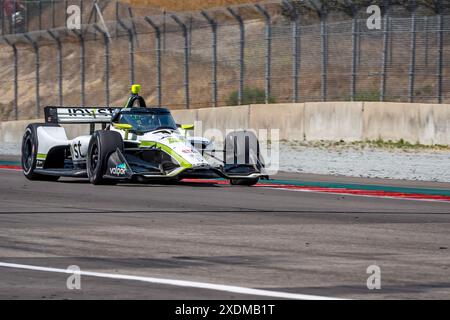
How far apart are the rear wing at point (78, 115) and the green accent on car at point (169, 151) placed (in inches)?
88.5

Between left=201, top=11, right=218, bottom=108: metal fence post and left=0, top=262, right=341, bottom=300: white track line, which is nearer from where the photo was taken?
left=0, top=262, right=341, bottom=300: white track line

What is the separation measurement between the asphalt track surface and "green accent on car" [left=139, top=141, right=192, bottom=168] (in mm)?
433

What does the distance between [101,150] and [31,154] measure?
8.50 feet

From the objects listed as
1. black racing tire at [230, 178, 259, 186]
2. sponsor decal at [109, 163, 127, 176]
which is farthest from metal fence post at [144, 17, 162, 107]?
sponsor decal at [109, 163, 127, 176]

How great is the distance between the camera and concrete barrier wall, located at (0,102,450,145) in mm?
27766

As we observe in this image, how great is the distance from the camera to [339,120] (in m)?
29.6

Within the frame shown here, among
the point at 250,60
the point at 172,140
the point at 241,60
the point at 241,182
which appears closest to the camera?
the point at 172,140

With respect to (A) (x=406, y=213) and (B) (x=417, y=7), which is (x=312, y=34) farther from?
(A) (x=406, y=213)

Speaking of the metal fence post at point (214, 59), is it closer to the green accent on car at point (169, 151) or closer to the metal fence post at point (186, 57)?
the metal fence post at point (186, 57)

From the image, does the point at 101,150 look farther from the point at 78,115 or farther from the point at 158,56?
the point at 158,56

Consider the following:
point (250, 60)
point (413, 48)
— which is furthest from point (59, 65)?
point (413, 48)

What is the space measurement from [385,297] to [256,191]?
10.2 meters

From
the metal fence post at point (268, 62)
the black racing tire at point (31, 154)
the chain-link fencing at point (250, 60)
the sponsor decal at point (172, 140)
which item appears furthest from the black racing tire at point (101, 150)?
the metal fence post at point (268, 62)

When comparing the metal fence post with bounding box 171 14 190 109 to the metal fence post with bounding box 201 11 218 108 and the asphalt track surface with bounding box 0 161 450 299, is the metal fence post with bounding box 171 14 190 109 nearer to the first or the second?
the metal fence post with bounding box 201 11 218 108
